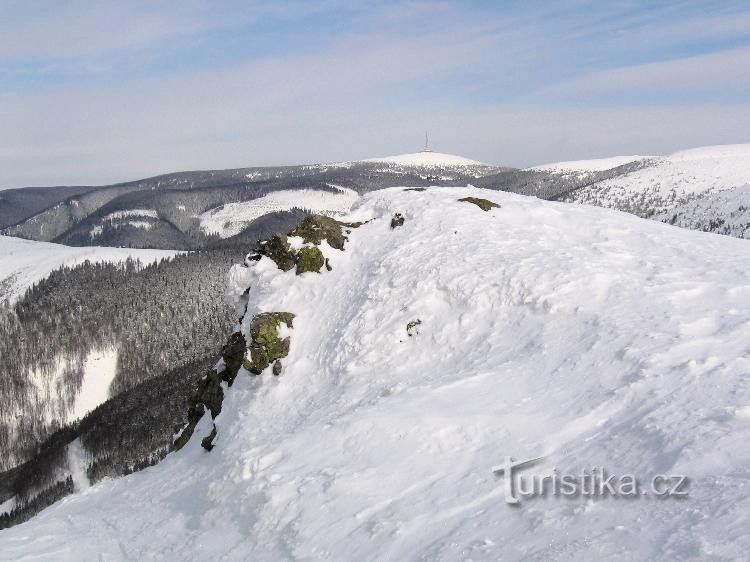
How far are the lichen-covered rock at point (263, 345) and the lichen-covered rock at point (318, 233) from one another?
19.0ft

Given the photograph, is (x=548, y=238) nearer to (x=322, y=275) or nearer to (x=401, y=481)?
(x=322, y=275)

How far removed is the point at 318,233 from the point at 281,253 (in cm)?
232

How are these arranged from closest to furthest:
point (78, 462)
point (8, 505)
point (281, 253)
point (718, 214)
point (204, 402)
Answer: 1. point (204, 402)
2. point (281, 253)
3. point (8, 505)
4. point (78, 462)
5. point (718, 214)

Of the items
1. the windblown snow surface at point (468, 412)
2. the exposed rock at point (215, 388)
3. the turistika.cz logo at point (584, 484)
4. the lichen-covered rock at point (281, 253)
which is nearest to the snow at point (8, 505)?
the exposed rock at point (215, 388)

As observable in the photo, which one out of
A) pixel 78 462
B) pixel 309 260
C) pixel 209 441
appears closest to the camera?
pixel 209 441

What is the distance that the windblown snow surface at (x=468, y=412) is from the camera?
9336mm

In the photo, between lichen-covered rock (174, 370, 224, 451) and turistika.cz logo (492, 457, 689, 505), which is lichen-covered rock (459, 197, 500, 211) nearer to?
lichen-covered rock (174, 370, 224, 451)

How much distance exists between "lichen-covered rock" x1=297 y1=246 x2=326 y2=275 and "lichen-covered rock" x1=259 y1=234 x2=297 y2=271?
1.60 ft

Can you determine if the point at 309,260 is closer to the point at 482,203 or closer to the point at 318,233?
the point at 318,233

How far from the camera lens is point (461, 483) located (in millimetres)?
11820

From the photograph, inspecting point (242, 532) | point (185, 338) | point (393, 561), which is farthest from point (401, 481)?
point (185, 338)

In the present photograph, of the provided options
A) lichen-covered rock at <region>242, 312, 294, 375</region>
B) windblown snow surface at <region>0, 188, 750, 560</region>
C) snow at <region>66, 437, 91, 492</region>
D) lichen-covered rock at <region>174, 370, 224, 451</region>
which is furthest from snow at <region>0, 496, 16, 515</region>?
lichen-covered rock at <region>242, 312, 294, 375</region>

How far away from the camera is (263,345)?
926 inches

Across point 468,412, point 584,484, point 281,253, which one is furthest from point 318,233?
point 584,484
